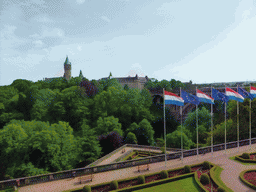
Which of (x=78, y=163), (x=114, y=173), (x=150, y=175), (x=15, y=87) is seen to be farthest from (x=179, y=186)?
(x=15, y=87)

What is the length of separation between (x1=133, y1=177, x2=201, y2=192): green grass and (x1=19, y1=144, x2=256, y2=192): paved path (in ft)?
8.65

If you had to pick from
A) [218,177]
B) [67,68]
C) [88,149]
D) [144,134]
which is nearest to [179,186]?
[218,177]

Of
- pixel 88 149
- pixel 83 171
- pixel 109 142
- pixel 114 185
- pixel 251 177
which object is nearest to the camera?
pixel 114 185

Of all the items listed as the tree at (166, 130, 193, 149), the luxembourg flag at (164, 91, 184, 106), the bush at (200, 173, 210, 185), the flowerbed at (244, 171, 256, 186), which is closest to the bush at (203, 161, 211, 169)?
the flowerbed at (244, 171, 256, 186)

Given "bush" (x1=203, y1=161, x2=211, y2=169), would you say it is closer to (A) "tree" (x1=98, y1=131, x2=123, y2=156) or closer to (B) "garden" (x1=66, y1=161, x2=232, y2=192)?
(B) "garden" (x1=66, y1=161, x2=232, y2=192)

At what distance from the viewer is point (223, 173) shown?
18.4 meters

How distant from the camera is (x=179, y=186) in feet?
52.7

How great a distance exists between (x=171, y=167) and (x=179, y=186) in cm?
443

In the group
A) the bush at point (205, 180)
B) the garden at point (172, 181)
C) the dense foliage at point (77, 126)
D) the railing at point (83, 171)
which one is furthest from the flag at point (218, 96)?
the dense foliage at point (77, 126)

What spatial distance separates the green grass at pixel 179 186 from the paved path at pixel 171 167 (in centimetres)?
264

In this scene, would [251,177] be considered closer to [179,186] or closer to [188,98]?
[179,186]

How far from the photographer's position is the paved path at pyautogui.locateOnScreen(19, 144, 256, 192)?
16.6 m

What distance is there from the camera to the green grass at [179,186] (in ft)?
50.4

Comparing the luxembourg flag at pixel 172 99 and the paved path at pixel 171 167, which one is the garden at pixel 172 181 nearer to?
the paved path at pixel 171 167
